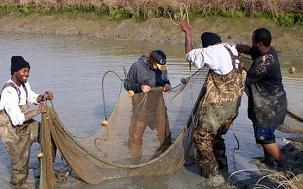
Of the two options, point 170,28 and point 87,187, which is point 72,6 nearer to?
point 170,28

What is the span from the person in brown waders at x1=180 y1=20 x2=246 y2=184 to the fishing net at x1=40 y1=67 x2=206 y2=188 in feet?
1.56

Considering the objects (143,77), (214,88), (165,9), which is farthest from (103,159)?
(165,9)

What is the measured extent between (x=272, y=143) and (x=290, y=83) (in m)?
6.33

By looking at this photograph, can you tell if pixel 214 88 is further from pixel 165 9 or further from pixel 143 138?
pixel 165 9

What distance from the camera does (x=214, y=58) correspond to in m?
6.29

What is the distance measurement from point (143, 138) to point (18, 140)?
166 centimetres

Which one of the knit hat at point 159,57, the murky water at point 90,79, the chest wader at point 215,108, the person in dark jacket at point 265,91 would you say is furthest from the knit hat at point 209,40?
the murky water at point 90,79

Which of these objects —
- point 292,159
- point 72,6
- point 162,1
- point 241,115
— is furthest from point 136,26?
point 292,159

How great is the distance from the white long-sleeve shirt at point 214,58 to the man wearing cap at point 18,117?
5.85ft

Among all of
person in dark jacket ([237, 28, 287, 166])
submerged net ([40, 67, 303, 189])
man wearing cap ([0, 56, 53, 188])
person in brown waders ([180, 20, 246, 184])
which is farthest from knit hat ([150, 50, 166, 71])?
man wearing cap ([0, 56, 53, 188])

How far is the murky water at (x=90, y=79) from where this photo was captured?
24.8 ft

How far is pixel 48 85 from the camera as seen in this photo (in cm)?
1323

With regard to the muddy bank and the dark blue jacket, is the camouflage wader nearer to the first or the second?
the dark blue jacket

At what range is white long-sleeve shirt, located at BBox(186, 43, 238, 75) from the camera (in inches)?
248
